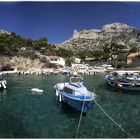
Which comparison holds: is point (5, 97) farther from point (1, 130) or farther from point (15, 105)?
point (1, 130)

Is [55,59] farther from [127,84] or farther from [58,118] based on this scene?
[58,118]

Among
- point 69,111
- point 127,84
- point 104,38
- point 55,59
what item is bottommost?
point 69,111

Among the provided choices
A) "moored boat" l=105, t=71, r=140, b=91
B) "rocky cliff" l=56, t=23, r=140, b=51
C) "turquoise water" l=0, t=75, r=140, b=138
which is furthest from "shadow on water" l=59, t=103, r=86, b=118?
"rocky cliff" l=56, t=23, r=140, b=51

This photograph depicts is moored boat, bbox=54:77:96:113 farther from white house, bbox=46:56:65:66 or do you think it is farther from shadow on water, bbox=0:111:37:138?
white house, bbox=46:56:65:66

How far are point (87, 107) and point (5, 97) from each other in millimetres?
5080

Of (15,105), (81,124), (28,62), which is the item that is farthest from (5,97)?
(28,62)

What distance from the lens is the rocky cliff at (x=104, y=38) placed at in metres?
58.2

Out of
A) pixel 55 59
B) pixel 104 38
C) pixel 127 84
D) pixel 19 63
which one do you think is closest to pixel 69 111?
pixel 127 84

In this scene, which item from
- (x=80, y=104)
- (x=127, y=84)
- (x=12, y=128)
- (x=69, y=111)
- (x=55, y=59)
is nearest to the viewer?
(x=12, y=128)

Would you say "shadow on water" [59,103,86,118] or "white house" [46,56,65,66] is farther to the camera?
"white house" [46,56,65,66]

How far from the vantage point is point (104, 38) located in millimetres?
67125

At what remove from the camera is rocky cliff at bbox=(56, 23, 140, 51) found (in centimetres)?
5819

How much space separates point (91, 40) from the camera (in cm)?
6806

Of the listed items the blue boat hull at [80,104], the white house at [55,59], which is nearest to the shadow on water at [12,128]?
the blue boat hull at [80,104]
